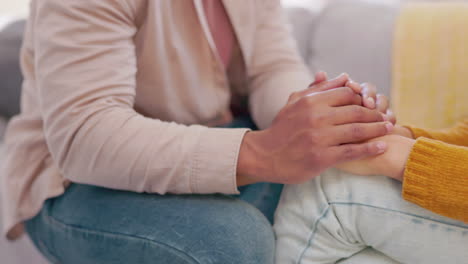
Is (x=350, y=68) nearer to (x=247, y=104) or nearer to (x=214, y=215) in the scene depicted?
(x=247, y=104)

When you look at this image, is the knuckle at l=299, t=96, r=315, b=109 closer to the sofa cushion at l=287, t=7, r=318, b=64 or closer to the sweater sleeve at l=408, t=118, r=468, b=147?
the sweater sleeve at l=408, t=118, r=468, b=147

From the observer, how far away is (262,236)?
0.60 m

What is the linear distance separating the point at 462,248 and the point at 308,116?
260 millimetres

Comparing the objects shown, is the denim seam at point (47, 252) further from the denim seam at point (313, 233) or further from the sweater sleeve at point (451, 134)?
the sweater sleeve at point (451, 134)

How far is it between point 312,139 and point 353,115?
78mm

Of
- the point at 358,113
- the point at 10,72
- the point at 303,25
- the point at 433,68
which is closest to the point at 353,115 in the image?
the point at 358,113

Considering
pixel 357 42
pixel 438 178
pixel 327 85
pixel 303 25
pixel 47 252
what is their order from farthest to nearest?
pixel 303 25 → pixel 357 42 → pixel 47 252 → pixel 327 85 → pixel 438 178

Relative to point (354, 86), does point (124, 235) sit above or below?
below

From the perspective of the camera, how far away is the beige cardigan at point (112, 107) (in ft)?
1.99

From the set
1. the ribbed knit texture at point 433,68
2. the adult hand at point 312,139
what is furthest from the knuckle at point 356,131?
the ribbed knit texture at point 433,68

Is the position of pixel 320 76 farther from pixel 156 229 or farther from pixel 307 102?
pixel 156 229

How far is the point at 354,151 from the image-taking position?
1.92ft

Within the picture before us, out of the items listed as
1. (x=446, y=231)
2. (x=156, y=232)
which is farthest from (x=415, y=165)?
(x=156, y=232)

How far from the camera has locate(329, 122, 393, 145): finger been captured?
1.94 feet
